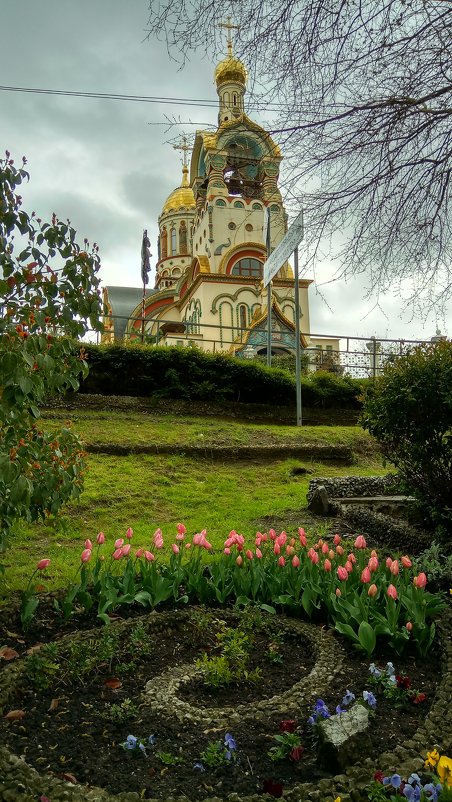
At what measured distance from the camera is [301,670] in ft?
12.1

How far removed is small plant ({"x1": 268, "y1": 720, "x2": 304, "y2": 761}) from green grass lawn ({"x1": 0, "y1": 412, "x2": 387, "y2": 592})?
94.7 inches

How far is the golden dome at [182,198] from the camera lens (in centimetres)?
4322

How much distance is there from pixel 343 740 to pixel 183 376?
1164cm

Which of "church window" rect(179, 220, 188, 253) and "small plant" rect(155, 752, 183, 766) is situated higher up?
"church window" rect(179, 220, 188, 253)

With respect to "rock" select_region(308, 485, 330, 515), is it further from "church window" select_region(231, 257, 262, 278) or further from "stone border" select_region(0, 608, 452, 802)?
"church window" select_region(231, 257, 262, 278)

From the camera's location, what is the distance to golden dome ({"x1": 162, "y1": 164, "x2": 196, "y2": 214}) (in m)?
43.2

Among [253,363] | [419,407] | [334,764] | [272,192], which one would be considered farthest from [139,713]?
[253,363]

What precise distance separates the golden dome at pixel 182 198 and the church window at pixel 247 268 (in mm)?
16053

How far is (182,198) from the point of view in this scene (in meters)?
43.7

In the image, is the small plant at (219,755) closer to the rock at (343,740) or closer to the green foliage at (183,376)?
the rock at (343,740)

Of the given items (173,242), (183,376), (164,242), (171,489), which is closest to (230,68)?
(171,489)

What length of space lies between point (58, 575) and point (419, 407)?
372 cm

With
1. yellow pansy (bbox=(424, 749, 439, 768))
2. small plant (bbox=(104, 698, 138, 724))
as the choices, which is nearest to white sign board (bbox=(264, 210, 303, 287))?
small plant (bbox=(104, 698, 138, 724))

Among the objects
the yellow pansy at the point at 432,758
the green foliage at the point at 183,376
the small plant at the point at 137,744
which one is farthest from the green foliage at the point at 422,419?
the green foliage at the point at 183,376
